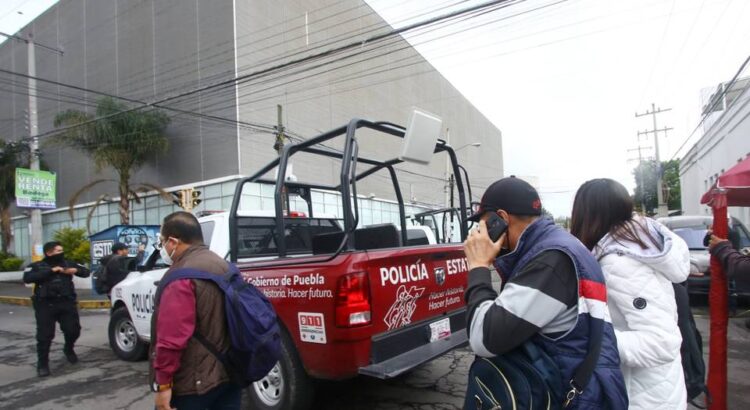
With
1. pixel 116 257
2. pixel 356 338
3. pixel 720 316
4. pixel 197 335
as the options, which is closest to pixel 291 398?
pixel 356 338

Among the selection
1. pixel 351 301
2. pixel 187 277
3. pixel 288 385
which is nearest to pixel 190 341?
pixel 187 277

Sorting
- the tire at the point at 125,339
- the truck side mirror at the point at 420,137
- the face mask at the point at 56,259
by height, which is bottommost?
the tire at the point at 125,339

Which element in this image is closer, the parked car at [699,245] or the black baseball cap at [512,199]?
the black baseball cap at [512,199]

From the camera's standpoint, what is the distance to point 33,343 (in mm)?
8266

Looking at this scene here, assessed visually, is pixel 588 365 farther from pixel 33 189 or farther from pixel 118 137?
pixel 33 189

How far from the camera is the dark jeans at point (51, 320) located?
19.7 ft

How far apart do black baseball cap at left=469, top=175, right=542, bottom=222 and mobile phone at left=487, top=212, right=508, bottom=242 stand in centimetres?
4

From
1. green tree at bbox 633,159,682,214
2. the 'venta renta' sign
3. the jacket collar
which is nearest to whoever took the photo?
the jacket collar

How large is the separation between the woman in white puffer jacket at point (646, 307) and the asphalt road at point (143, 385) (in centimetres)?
253

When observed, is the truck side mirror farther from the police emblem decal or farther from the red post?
the red post

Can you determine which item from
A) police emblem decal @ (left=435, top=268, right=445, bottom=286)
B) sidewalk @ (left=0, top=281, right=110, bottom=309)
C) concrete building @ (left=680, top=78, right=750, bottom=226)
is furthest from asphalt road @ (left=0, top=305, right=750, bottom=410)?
concrete building @ (left=680, top=78, right=750, bottom=226)

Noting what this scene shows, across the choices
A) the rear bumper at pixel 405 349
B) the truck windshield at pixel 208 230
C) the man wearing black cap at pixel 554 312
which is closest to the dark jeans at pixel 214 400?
the rear bumper at pixel 405 349

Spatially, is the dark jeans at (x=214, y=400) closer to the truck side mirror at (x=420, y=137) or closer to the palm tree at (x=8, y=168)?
the truck side mirror at (x=420, y=137)

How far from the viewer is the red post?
318cm
